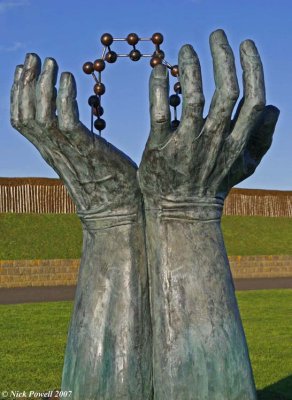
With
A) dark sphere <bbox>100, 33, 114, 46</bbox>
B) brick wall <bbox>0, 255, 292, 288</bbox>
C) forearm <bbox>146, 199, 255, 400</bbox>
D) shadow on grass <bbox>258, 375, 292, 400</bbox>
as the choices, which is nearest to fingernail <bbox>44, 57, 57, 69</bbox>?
dark sphere <bbox>100, 33, 114, 46</bbox>

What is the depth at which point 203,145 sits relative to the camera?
13.0 feet

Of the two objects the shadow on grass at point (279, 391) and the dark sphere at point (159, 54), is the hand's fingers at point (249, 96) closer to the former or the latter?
the dark sphere at point (159, 54)

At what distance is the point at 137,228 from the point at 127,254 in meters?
0.16

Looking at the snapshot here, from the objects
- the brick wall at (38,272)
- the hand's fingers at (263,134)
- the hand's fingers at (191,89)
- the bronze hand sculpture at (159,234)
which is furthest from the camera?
the brick wall at (38,272)

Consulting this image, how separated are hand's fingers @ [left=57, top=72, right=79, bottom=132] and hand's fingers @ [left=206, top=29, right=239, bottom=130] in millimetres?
730

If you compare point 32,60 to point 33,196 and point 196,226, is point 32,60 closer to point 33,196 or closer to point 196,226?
point 196,226

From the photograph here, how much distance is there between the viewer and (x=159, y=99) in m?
3.86

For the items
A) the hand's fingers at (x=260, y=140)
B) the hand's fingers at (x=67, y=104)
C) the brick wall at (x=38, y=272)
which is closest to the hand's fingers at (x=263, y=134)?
the hand's fingers at (x=260, y=140)

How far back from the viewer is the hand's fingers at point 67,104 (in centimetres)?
405

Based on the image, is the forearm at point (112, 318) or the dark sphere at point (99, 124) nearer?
the forearm at point (112, 318)

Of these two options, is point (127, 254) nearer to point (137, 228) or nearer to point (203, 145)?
point (137, 228)

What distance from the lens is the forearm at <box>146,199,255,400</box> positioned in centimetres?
400

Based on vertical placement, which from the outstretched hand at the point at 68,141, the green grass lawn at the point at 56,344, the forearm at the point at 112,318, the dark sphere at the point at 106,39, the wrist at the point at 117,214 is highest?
the dark sphere at the point at 106,39

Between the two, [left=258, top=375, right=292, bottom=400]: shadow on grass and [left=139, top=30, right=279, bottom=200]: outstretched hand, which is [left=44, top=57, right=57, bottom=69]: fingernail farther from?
[left=258, top=375, right=292, bottom=400]: shadow on grass
